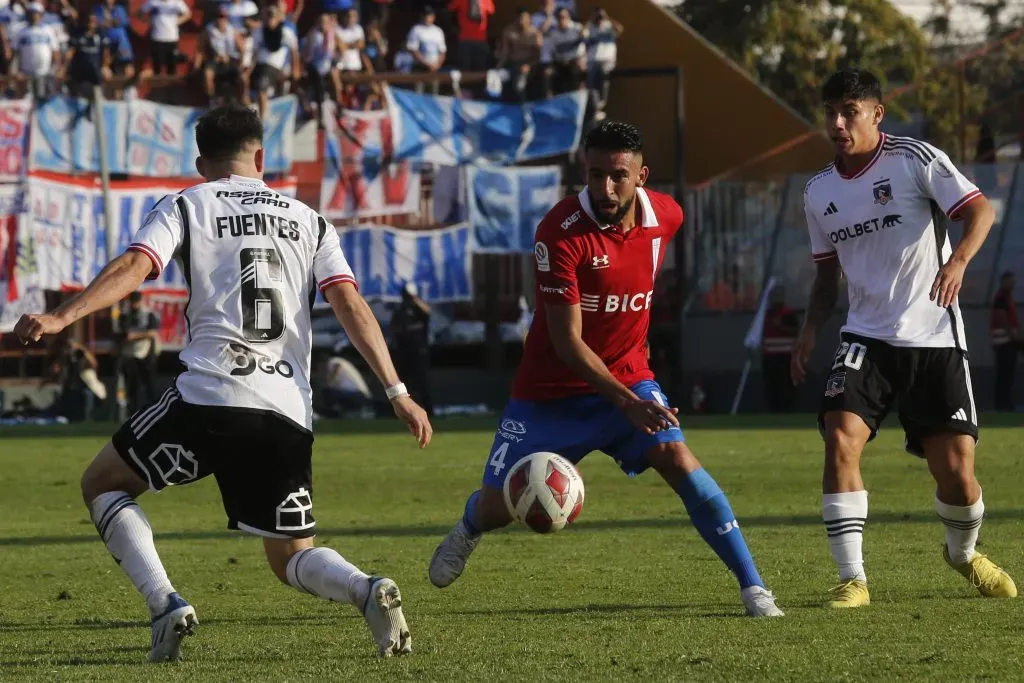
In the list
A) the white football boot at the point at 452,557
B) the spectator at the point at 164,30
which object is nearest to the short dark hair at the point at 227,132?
the white football boot at the point at 452,557

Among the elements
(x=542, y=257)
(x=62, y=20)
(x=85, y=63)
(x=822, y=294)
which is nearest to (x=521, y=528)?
(x=822, y=294)

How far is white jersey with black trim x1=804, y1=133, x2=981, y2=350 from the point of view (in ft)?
24.8

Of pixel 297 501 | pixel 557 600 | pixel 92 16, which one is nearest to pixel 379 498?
pixel 557 600

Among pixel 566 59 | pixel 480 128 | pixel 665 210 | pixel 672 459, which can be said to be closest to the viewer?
pixel 672 459

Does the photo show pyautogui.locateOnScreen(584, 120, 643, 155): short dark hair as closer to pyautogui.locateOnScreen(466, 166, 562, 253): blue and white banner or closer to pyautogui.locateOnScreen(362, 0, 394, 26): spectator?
pyautogui.locateOnScreen(466, 166, 562, 253): blue and white banner

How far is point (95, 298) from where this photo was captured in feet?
18.9

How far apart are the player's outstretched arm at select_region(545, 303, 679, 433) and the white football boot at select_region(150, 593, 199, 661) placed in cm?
197

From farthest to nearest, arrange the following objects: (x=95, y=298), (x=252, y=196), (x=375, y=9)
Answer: (x=375, y=9)
(x=252, y=196)
(x=95, y=298)

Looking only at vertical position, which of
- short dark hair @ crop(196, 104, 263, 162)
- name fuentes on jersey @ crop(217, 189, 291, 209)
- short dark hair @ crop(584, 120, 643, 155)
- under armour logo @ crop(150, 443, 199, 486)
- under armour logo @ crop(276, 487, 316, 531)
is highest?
short dark hair @ crop(196, 104, 263, 162)

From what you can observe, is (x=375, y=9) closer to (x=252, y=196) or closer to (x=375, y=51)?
(x=375, y=51)

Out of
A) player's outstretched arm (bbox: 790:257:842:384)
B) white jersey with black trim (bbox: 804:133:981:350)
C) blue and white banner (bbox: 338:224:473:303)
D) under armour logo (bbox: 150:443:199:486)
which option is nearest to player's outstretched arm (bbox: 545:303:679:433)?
white jersey with black trim (bbox: 804:133:981:350)

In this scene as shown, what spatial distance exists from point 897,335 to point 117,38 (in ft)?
75.9

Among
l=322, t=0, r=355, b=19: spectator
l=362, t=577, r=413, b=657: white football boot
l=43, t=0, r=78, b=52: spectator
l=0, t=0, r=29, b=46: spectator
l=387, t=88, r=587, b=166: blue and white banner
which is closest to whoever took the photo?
l=362, t=577, r=413, b=657: white football boot

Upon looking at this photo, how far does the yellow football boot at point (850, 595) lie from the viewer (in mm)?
7207
